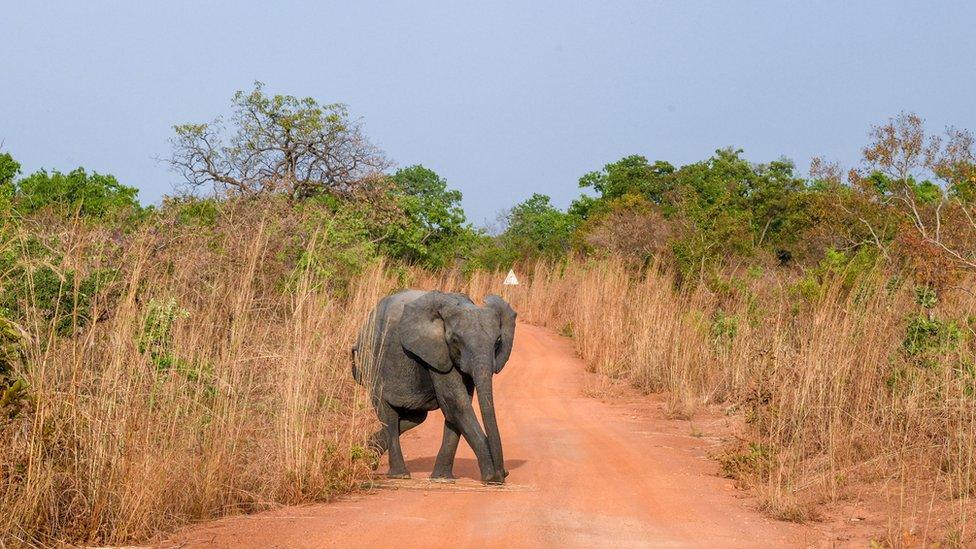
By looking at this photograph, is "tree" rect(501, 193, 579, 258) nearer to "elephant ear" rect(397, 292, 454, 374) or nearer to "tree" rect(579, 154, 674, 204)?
"tree" rect(579, 154, 674, 204)

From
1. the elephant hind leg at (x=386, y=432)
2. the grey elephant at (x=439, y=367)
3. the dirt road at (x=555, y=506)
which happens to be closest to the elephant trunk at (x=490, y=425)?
the grey elephant at (x=439, y=367)

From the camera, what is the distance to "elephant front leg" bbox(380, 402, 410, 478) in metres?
10.2

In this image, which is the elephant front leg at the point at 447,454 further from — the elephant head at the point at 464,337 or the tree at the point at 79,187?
the tree at the point at 79,187

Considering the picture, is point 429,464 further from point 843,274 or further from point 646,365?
point 646,365

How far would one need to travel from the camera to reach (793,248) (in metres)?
33.9

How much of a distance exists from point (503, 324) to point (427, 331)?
2.66 ft

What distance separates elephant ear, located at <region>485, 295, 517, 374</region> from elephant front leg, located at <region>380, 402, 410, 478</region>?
1.11 metres

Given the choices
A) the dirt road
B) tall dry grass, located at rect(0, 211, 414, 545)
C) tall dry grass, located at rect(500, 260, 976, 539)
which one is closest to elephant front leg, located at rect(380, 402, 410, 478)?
the dirt road

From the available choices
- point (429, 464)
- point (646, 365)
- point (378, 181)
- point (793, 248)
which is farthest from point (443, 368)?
point (793, 248)

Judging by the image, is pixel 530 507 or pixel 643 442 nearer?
pixel 530 507

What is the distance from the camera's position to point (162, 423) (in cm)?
691

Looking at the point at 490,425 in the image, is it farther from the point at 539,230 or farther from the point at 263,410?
the point at 539,230

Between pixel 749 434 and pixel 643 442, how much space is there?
1.81 meters

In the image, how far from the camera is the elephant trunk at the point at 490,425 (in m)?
9.48
